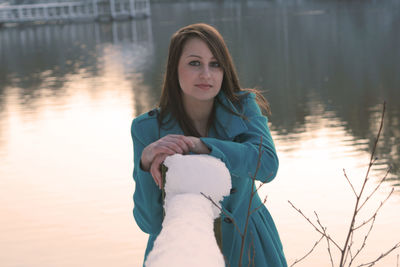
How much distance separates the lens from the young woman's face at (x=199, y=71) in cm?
158

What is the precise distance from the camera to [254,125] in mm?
1633

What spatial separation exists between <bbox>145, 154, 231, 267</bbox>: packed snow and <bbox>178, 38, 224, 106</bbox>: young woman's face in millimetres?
441

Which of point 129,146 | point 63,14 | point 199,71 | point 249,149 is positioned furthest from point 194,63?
point 63,14

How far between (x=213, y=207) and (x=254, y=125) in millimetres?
539

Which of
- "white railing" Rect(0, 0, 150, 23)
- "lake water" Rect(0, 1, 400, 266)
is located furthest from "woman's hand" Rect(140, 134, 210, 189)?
"white railing" Rect(0, 0, 150, 23)

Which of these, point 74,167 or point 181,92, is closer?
point 181,92

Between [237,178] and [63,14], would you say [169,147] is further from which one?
[63,14]

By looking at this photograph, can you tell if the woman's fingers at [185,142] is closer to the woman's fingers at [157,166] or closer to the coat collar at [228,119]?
the woman's fingers at [157,166]

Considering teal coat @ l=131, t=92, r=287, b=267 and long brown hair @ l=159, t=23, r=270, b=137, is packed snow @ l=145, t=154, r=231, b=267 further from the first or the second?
long brown hair @ l=159, t=23, r=270, b=137

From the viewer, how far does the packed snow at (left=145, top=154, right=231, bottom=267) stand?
82 centimetres

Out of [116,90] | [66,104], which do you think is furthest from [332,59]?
[66,104]

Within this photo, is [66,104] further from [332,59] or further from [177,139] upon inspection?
[177,139]

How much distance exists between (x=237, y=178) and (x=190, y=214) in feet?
2.20

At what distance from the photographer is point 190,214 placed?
38.6 inches
